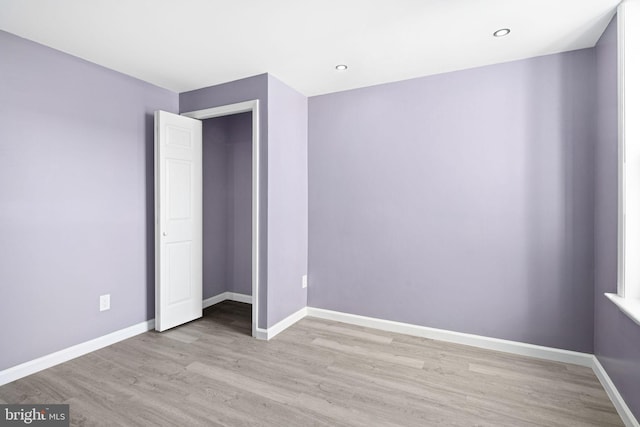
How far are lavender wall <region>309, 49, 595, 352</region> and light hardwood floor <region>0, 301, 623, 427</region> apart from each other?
1.37ft

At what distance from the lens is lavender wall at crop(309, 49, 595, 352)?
8.04 feet

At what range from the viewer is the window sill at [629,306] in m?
1.61

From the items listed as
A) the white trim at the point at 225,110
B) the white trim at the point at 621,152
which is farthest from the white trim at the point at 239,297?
the white trim at the point at 621,152

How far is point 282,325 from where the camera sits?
3115mm

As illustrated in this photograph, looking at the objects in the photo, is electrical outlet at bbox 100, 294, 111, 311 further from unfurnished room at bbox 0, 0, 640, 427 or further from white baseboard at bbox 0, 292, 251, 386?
white baseboard at bbox 0, 292, 251, 386

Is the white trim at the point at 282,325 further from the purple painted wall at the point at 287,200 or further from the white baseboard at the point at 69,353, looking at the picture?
the white baseboard at the point at 69,353

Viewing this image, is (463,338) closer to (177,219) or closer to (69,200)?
(177,219)

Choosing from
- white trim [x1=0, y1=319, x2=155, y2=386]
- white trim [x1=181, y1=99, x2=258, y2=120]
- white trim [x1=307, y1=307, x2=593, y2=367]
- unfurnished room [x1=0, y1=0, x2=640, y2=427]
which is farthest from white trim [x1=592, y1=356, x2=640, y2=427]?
white trim [x1=0, y1=319, x2=155, y2=386]

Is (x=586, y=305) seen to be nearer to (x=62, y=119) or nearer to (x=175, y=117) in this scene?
(x=175, y=117)

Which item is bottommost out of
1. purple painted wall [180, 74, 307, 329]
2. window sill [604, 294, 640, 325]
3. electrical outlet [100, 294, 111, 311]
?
electrical outlet [100, 294, 111, 311]

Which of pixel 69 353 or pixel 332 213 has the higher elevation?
pixel 332 213

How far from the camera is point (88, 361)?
8.09 feet

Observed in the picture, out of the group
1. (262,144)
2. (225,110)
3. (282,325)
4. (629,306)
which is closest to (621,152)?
(629,306)

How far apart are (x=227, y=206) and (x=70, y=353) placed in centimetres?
221
